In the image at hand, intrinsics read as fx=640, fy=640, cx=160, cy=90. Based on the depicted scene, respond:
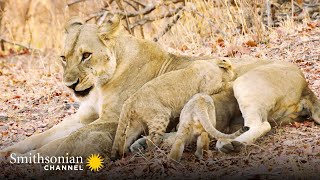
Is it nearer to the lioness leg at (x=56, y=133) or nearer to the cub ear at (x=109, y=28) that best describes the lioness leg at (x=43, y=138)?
the lioness leg at (x=56, y=133)

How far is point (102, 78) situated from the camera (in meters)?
5.69

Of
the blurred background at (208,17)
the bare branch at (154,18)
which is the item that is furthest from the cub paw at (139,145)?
the bare branch at (154,18)

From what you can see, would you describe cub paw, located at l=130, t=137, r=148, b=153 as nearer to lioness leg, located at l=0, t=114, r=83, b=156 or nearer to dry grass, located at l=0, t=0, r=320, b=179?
dry grass, located at l=0, t=0, r=320, b=179

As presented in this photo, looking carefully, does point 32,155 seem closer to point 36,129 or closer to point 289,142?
point 36,129

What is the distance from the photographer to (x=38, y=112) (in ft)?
25.0

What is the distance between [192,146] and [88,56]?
124 centimetres

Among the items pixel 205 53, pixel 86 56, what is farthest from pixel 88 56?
pixel 205 53

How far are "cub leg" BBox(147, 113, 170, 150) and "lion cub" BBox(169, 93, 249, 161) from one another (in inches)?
6.7

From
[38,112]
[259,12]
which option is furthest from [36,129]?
[259,12]

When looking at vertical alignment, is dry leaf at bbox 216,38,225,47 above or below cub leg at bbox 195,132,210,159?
above

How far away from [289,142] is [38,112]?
11.9 feet

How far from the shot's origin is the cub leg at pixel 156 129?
5043 millimetres

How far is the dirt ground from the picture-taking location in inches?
177

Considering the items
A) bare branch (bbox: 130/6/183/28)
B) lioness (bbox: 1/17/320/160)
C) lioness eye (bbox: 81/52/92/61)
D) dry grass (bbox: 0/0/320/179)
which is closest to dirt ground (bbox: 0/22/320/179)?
dry grass (bbox: 0/0/320/179)
